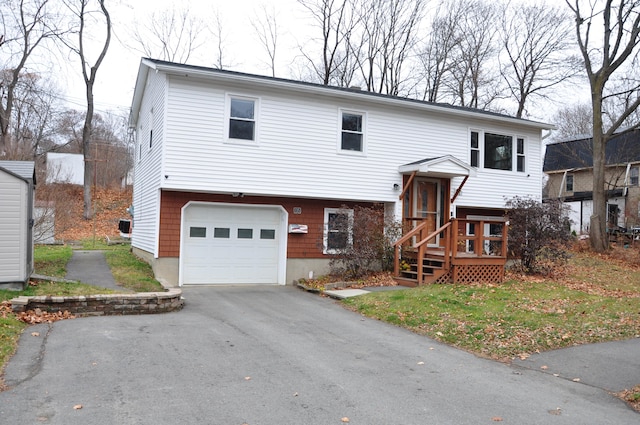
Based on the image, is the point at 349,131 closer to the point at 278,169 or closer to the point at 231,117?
the point at 278,169

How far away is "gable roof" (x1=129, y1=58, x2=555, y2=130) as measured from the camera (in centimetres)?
1287

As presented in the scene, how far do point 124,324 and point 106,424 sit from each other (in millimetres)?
4410

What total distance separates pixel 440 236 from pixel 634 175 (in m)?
22.4

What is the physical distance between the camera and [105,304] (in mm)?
9266

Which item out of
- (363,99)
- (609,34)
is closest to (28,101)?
(363,99)

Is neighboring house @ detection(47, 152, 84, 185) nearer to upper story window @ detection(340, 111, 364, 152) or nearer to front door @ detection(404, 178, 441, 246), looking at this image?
upper story window @ detection(340, 111, 364, 152)

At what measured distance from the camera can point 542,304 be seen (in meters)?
10.1

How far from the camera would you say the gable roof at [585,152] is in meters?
32.5

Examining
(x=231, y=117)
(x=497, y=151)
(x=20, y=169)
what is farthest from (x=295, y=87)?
(x=497, y=151)

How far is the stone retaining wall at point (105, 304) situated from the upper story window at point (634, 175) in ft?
105

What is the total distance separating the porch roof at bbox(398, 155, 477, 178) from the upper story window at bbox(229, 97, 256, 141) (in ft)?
15.9

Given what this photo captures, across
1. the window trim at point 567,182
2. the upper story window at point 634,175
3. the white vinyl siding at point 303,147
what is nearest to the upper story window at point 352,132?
the white vinyl siding at point 303,147

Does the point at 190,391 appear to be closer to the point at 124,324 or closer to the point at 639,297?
the point at 124,324

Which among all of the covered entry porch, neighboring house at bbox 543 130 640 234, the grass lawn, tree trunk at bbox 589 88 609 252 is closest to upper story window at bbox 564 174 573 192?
neighboring house at bbox 543 130 640 234
